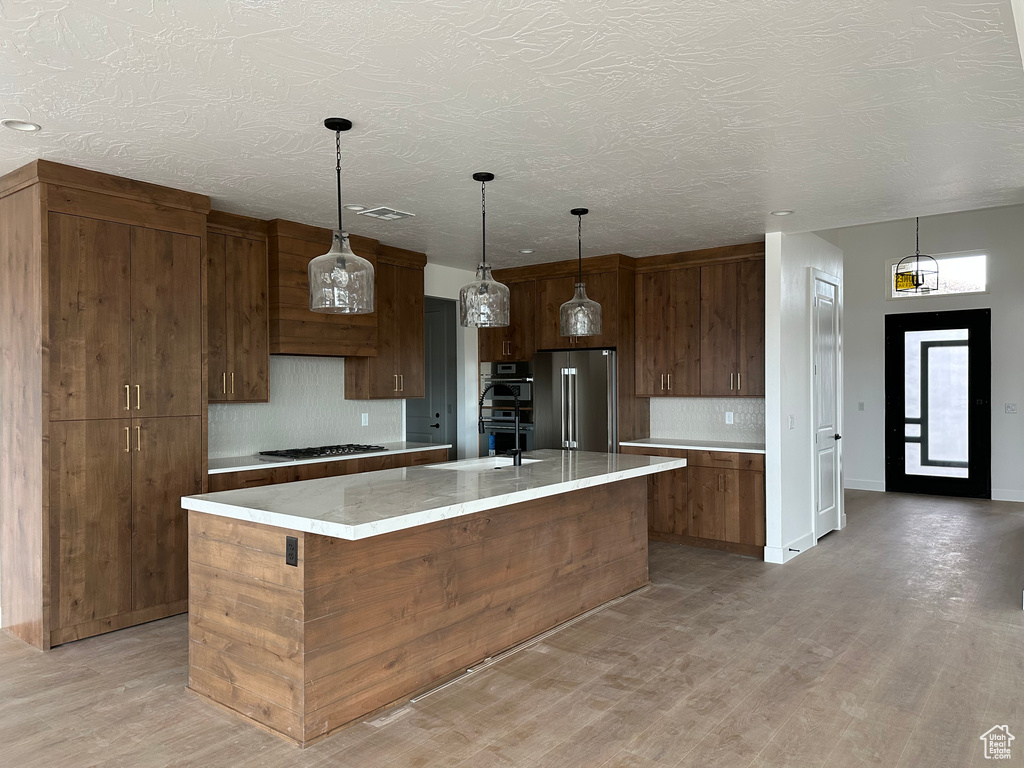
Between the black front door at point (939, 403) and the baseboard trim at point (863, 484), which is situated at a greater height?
the black front door at point (939, 403)

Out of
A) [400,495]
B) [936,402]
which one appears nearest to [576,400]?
[400,495]

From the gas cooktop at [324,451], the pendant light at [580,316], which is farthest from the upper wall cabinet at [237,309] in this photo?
the pendant light at [580,316]

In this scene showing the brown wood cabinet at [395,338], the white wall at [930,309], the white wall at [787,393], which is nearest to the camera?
the white wall at [787,393]

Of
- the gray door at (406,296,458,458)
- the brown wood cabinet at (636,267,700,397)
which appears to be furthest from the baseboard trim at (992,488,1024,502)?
the gray door at (406,296,458,458)

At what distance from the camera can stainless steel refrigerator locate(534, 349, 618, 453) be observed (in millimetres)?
6285

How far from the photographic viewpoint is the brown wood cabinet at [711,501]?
217 inches

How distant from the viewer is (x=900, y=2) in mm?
2068

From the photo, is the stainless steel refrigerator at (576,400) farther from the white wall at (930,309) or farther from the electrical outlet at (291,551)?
the electrical outlet at (291,551)

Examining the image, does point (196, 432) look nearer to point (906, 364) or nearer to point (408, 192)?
point (408, 192)

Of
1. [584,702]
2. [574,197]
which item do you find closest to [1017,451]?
[574,197]

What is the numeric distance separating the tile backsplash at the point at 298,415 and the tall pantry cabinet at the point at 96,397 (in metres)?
0.80

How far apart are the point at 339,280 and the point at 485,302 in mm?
981

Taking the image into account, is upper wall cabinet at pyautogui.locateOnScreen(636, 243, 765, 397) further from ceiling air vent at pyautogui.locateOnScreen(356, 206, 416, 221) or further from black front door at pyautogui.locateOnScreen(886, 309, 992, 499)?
black front door at pyautogui.locateOnScreen(886, 309, 992, 499)

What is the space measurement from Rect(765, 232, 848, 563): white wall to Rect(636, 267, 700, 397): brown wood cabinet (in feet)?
2.62
